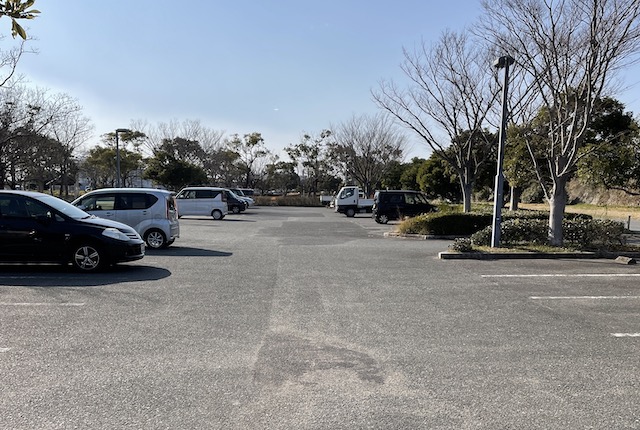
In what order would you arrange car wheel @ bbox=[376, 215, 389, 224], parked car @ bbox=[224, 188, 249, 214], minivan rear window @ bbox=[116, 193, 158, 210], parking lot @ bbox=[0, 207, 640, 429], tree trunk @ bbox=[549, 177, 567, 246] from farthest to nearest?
parked car @ bbox=[224, 188, 249, 214] < car wheel @ bbox=[376, 215, 389, 224] < minivan rear window @ bbox=[116, 193, 158, 210] < tree trunk @ bbox=[549, 177, 567, 246] < parking lot @ bbox=[0, 207, 640, 429]

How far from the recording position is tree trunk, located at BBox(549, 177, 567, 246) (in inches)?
456

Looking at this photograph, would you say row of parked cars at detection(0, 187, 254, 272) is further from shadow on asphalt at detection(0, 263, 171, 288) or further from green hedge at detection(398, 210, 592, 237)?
green hedge at detection(398, 210, 592, 237)

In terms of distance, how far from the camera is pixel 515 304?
252 inches

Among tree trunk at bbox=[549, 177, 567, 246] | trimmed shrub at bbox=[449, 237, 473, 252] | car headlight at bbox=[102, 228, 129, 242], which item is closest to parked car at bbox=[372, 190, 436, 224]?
tree trunk at bbox=[549, 177, 567, 246]

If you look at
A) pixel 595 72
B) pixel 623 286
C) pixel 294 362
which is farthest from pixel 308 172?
pixel 294 362

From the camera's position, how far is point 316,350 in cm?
448

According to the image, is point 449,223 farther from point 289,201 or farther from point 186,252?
point 289,201

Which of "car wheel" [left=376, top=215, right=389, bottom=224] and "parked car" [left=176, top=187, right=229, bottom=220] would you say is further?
"parked car" [left=176, top=187, right=229, bottom=220]

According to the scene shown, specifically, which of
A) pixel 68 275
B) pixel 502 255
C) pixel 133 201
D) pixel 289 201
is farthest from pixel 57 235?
pixel 289 201

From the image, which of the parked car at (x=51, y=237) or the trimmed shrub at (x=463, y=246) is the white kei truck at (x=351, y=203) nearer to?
the trimmed shrub at (x=463, y=246)

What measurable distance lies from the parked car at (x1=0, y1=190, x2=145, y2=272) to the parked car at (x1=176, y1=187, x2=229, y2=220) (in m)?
15.9

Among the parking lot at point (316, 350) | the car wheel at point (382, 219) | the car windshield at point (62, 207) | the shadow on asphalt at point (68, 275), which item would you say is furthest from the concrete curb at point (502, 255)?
the car wheel at point (382, 219)

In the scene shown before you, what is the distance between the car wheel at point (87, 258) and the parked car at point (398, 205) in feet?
54.5

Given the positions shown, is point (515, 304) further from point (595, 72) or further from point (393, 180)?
point (393, 180)
